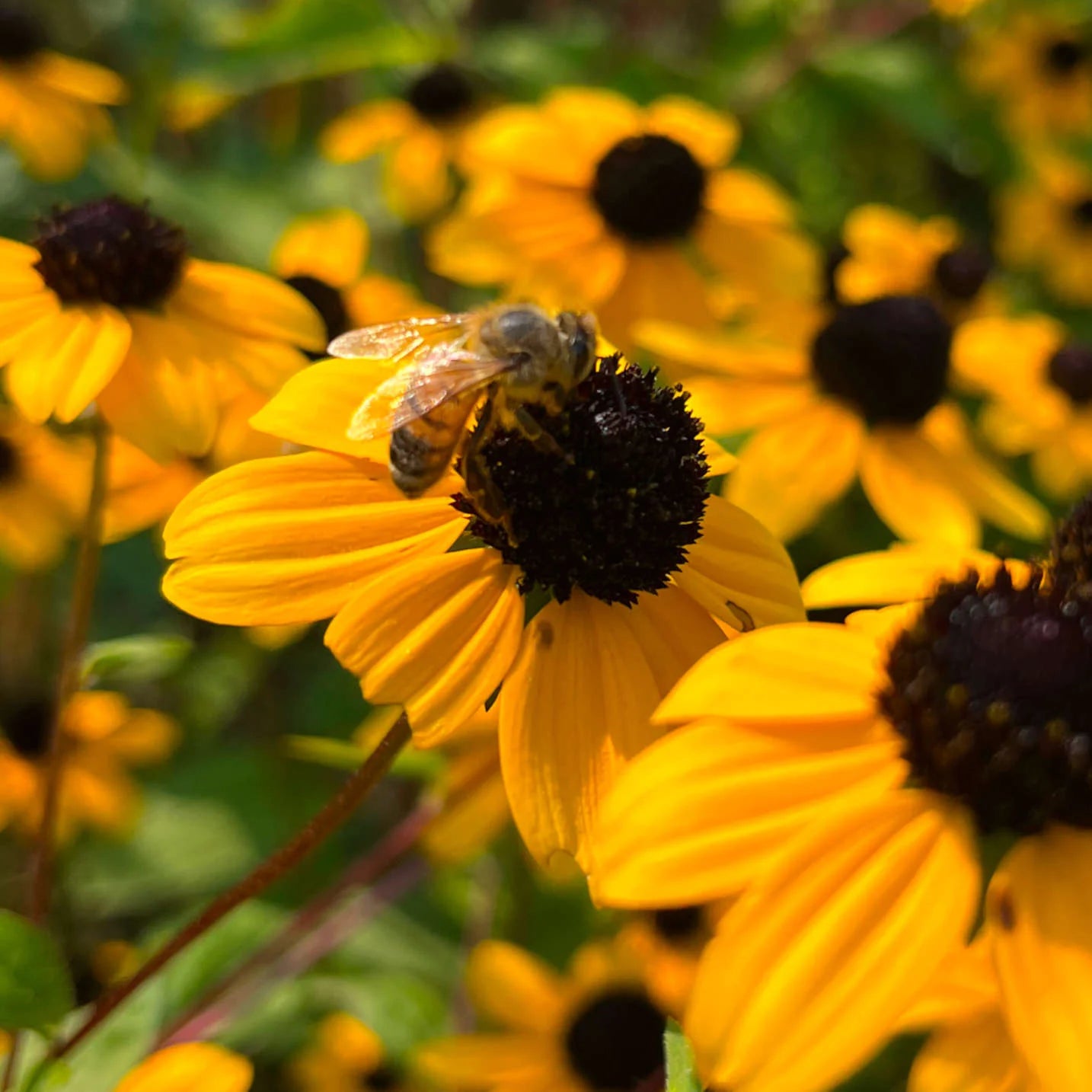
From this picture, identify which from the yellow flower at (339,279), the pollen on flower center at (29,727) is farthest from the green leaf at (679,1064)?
the pollen on flower center at (29,727)

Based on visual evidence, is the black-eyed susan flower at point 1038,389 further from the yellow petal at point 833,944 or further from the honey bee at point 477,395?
the yellow petal at point 833,944

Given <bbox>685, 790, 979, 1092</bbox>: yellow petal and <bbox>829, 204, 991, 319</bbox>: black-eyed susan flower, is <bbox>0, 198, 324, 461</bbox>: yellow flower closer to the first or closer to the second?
<bbox>685, 790, 979, 1092</bbox>: yellow petal

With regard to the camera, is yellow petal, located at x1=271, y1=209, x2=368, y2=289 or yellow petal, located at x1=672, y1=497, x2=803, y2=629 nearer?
yellow petal, located at x1=672, y1=497, x2=803, y2=629

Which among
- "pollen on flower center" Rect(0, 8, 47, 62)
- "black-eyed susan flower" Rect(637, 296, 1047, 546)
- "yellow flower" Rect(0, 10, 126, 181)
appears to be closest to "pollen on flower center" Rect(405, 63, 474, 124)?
"yellow flower" Rect(0, 10, 126, 181)

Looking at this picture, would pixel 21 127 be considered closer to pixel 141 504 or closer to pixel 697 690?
pixel 141 504

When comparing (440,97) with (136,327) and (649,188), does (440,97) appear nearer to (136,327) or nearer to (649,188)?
(649,188)
